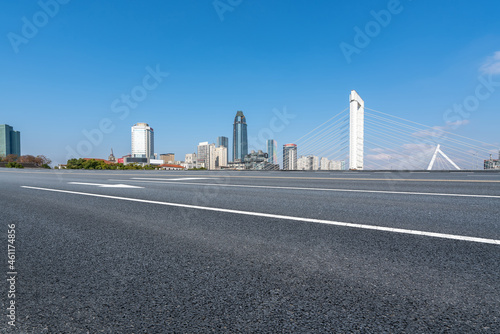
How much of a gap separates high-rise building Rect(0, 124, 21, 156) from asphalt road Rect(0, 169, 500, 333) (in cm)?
18816

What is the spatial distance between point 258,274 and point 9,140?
205 meters

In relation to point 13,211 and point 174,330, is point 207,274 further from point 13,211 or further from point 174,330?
point 13,211

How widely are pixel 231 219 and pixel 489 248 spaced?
2639 mm

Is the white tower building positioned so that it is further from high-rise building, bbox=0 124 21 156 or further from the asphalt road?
high-rise building, bbox=0 124 21 156

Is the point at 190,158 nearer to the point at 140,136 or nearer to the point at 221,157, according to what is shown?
the point at 140,136

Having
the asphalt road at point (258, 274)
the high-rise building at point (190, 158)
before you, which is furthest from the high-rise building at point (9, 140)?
the asphalt road at point (258, 274)

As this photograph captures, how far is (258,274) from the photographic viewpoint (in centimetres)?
179

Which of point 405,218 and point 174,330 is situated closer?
point 174,330

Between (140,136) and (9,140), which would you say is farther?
(140,136)

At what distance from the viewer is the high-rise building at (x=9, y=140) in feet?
474

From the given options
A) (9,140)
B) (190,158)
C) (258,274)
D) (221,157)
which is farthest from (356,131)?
(9,140)

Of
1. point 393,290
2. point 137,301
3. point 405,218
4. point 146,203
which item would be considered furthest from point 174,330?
point 146,203

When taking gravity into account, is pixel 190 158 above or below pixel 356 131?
above

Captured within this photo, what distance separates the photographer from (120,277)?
1.77m
